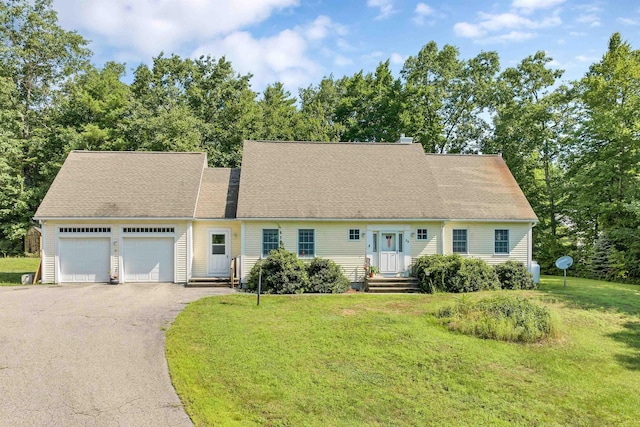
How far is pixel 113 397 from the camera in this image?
20.6 feet

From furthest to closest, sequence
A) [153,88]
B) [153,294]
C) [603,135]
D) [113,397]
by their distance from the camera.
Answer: [153,88] < [603,135] < [153,294] < [113,397]

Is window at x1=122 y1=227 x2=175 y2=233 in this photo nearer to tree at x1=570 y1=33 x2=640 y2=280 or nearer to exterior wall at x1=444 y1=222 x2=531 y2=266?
exterior wall at x1=444 y1=222 x2=531 y2=266

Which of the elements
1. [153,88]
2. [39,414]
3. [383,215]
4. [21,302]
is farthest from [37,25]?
[39,414]

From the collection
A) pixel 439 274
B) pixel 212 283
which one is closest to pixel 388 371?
pixel 439 274

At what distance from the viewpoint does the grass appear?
17578mm

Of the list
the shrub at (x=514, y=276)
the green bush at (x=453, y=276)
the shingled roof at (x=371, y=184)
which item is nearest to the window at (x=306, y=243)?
the shingled roof at (x=371, y=184)

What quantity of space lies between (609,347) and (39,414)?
38.0 feet

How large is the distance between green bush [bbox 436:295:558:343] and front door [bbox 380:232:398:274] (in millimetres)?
5894

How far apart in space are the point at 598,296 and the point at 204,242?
15520 millimetres

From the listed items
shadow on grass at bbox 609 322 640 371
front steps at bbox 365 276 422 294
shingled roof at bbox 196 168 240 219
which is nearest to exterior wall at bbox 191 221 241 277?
shingled roof at bbox 196 168 240 219

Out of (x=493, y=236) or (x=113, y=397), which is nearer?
(x=113, y=397)

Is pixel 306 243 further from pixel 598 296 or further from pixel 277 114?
pixel 277 114

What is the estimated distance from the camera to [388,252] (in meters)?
17.1

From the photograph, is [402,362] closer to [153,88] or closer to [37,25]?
[153,88]
